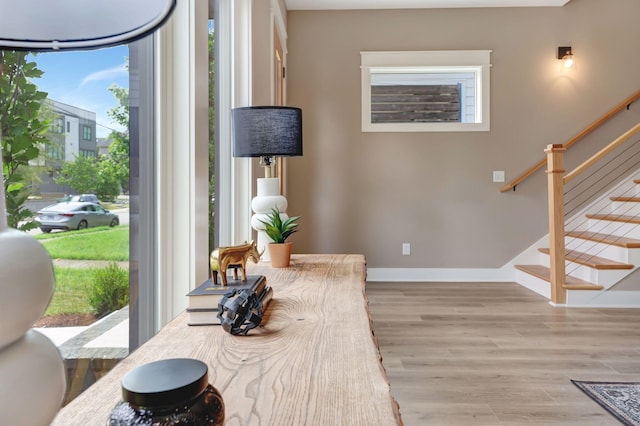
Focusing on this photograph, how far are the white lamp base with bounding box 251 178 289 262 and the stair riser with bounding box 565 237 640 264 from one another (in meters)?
3.35

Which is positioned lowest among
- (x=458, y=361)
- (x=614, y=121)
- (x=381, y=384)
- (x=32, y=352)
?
(x=458, y=361)

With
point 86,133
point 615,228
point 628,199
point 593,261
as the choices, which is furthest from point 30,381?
point 628,199

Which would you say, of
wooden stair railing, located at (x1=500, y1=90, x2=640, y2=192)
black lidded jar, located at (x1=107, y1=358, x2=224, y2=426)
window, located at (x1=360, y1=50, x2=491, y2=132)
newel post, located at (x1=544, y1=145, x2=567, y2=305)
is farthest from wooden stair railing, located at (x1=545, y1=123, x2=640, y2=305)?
black lidded jar, located at (x1=107, y1=358, x2=224, y2=426)

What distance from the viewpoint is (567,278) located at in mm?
3971

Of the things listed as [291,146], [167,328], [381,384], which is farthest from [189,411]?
[291,146]

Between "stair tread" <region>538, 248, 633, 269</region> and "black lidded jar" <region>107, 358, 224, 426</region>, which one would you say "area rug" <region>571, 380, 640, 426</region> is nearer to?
"stair tread" <region>538, 248, 633, 269</region>

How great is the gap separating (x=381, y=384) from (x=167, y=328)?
53cm

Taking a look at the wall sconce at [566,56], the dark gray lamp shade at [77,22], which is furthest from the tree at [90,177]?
the wall sconce at [566,56]

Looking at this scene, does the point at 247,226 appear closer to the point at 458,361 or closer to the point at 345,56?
the point at 458,361

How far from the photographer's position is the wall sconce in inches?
181

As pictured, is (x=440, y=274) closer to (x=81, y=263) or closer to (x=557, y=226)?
(x=557, y=226)

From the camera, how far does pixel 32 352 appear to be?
339 millimetres

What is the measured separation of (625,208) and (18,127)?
5.21 meters

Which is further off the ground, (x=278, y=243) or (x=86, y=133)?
(x=86, y=133)
